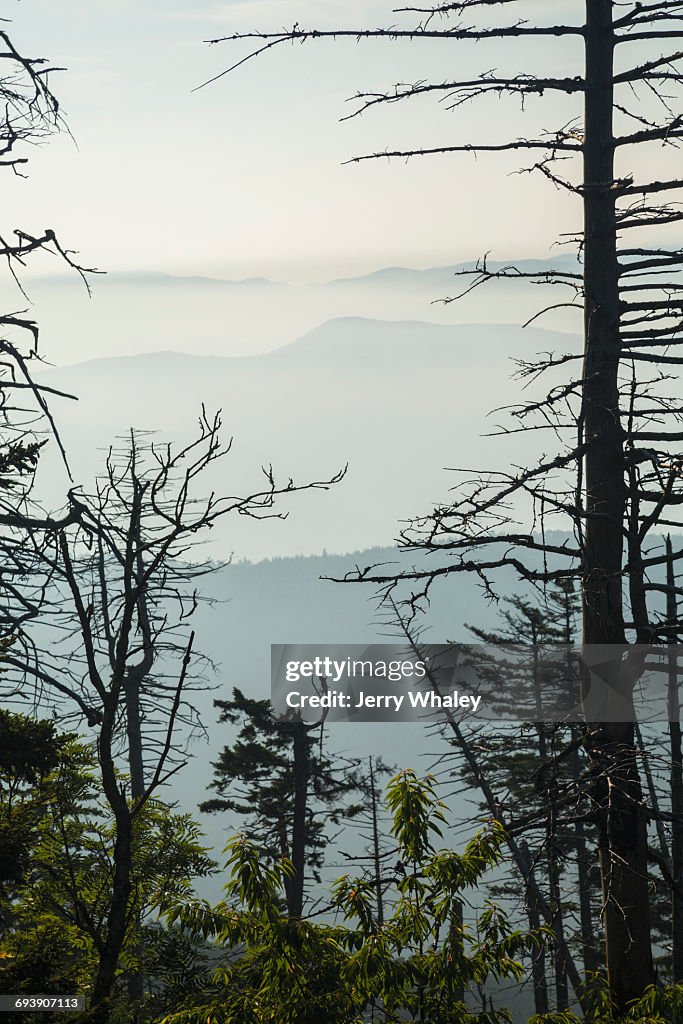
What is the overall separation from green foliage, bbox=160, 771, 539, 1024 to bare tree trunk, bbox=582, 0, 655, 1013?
6.30 feet

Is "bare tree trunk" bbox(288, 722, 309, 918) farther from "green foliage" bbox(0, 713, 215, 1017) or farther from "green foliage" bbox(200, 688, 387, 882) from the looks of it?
"green foliage" bbox(0, 713, 215, 1017)

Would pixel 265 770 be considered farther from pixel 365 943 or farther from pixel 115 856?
pixel 115 856

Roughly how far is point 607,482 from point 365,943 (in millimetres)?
4694

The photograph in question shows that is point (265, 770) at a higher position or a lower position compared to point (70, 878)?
higher

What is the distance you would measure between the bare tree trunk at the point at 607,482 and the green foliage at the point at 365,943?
6.30 ft

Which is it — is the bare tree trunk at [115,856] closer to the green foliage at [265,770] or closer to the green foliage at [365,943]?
the green foliage at [365,943]

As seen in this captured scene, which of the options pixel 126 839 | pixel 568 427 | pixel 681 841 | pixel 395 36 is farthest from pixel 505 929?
pixel 681 841

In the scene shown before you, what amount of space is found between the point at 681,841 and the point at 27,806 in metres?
12.3

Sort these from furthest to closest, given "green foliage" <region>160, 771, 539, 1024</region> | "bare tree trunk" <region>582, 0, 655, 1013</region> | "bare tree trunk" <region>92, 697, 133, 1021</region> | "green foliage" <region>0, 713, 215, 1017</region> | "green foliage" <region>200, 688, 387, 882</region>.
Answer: "green foliage" <region>200, 688, 387, 882</region>
"bare tree trunk" <region>582, 0, 655, 1013</region>
"green foliage" <region>0, 713, 215, 1017</region>
"green foliage" <region>160, 771, 539, 1024</region>
"bare tree trunk" <region>92, 697, 133, 1021</region>

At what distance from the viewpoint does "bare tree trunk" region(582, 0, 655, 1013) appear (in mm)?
8594

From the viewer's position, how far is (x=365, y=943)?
6535 millimetres

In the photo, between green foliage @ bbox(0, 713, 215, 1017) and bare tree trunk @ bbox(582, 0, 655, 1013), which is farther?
bare tree trunk @ bbox(582, 0, 655, 1013)

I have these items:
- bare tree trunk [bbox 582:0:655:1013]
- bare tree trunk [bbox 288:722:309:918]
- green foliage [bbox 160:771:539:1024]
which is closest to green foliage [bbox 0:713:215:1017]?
green foliage [bbox 160:771:539:1024]

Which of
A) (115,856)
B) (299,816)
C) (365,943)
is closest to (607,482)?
(365,943)
